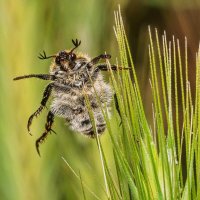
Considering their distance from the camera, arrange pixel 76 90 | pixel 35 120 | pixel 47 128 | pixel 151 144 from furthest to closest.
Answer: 1. pixel 35 120
2. pixel 47 128
3. pixel 76 90
4. pixel 151 144

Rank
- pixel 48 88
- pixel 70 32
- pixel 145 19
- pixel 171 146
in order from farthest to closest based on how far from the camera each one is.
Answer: pixel 145 19 → pixel 70 32 → pixel 48 88 → pixel 171 146

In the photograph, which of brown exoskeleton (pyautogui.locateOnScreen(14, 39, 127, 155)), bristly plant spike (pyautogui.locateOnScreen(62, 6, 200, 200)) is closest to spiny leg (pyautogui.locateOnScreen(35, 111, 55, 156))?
brown exoskeleton (pyautogui.locateOnScreen(14, 39, 127, 155))

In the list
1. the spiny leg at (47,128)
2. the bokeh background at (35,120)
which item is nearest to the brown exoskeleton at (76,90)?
the spiny leg at (47,128)

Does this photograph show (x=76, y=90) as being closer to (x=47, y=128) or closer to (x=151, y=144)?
(x=47, y=128)

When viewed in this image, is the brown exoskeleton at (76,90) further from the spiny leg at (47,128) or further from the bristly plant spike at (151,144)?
the bristly plant spike at (151,144)

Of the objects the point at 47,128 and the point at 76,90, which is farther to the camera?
the point at 47,128

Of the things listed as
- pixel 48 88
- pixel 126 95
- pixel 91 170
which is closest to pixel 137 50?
pixel 91 170

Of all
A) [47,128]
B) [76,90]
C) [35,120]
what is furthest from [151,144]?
[35,120]

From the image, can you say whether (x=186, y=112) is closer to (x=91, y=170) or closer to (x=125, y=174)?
(x=125, y=174)

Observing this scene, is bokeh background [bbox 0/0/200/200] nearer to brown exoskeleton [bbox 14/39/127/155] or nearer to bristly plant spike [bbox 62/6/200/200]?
brown exoskeleton [bbox 14/39/127/155]
